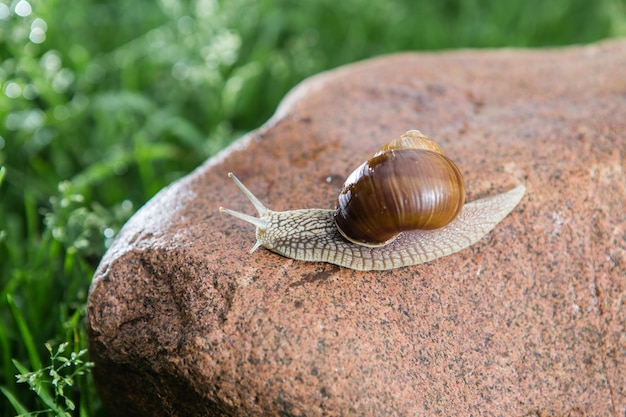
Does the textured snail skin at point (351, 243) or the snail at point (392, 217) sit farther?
the textured snail skin at point (351, 243)

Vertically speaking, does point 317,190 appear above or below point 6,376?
above

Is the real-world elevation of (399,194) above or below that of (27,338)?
above

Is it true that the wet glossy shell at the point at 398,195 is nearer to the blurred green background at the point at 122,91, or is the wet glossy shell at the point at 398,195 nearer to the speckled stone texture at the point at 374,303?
the speckled stone texture at the point at 374,303

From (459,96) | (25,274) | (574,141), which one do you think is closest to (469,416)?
(574,141)

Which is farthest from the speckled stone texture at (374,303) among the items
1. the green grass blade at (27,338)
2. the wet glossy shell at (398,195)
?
the green grass blade at (27,338)

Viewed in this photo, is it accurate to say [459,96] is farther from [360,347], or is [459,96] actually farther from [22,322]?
[22,322]

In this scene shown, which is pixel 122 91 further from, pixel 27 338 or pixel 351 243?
pixel 351 243

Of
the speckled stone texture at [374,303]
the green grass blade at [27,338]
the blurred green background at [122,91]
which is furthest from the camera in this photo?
the blurred green background at [122,91]

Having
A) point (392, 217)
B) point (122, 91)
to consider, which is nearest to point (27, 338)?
point (392, 217)
